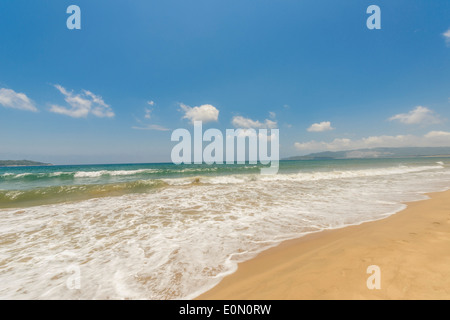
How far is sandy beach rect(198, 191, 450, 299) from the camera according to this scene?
2318mm

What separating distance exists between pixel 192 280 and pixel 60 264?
291 cm

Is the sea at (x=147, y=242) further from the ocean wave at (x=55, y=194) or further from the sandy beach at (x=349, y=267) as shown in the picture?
the ocean wave at (x=55, y=194)

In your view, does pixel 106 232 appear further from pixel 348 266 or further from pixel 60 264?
pixel 348 266

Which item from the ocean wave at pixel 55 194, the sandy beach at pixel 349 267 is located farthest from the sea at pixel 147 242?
the ocean wave at pixel 55 194

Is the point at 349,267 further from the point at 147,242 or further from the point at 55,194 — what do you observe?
the point at 55,194

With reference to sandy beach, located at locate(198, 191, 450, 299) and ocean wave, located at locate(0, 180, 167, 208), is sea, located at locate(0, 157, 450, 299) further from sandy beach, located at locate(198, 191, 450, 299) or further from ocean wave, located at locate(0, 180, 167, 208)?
ocean wave, located at locate(0, 180, 167, 208)

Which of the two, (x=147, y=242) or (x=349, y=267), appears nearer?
(x=349, y=267)

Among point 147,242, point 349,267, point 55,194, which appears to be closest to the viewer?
point 349,267

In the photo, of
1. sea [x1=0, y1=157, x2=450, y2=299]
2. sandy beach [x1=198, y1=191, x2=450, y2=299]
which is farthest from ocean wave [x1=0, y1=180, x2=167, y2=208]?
sandy beach [x1=198, y1=191, x2=450, y2=299]

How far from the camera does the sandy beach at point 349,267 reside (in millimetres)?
2318

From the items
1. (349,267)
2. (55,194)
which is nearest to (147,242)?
(349,267)

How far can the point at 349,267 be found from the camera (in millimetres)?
2891

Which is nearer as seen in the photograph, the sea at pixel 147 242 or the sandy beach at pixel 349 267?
the sandy beach at pixel 349 267
